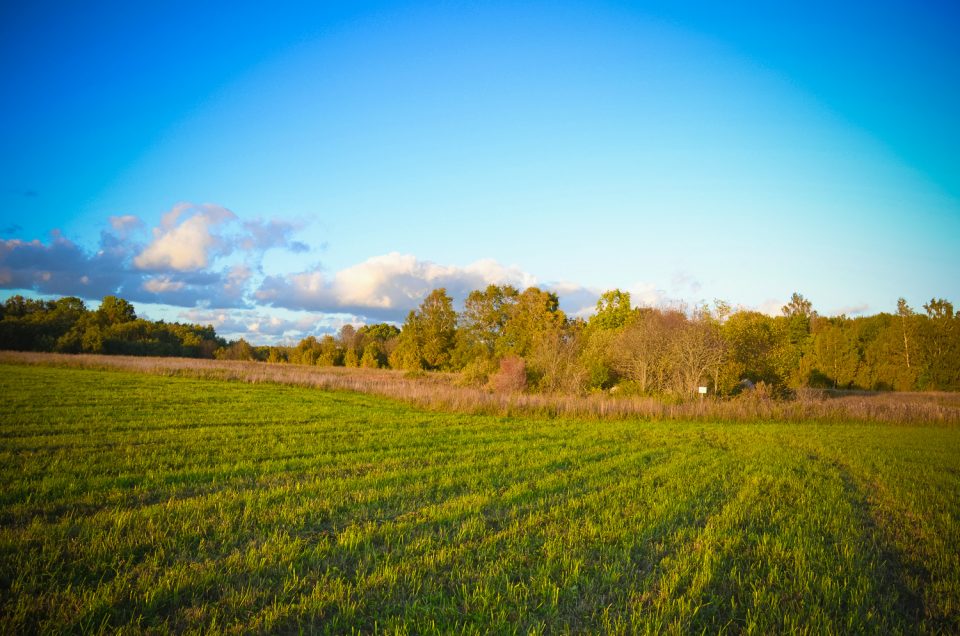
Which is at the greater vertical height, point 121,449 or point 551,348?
Result: point 551,348

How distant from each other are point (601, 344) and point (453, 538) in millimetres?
32757

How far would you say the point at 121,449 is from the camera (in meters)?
9.52

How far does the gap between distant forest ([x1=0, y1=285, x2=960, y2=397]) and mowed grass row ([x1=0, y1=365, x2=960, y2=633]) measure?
19.7 metres

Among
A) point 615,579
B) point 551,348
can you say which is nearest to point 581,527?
point 615,579

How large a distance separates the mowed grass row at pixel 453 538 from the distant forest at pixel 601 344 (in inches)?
775

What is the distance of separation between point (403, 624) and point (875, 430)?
26.4 meters

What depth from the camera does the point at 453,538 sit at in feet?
18.0

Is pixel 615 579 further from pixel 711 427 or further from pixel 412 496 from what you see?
pixel 711 427

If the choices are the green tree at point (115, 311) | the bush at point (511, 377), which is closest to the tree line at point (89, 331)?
the green tree at point (115, 311)

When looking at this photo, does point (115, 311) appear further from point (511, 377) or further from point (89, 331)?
point (511, 377)

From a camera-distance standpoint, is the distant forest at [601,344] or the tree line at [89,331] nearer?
the distant forest at [601,344]

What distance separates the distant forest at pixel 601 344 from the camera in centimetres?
3120

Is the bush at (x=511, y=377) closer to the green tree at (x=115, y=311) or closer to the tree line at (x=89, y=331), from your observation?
the tree line at (x=89, y=331)

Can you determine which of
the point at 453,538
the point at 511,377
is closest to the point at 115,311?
the point at 511,377
